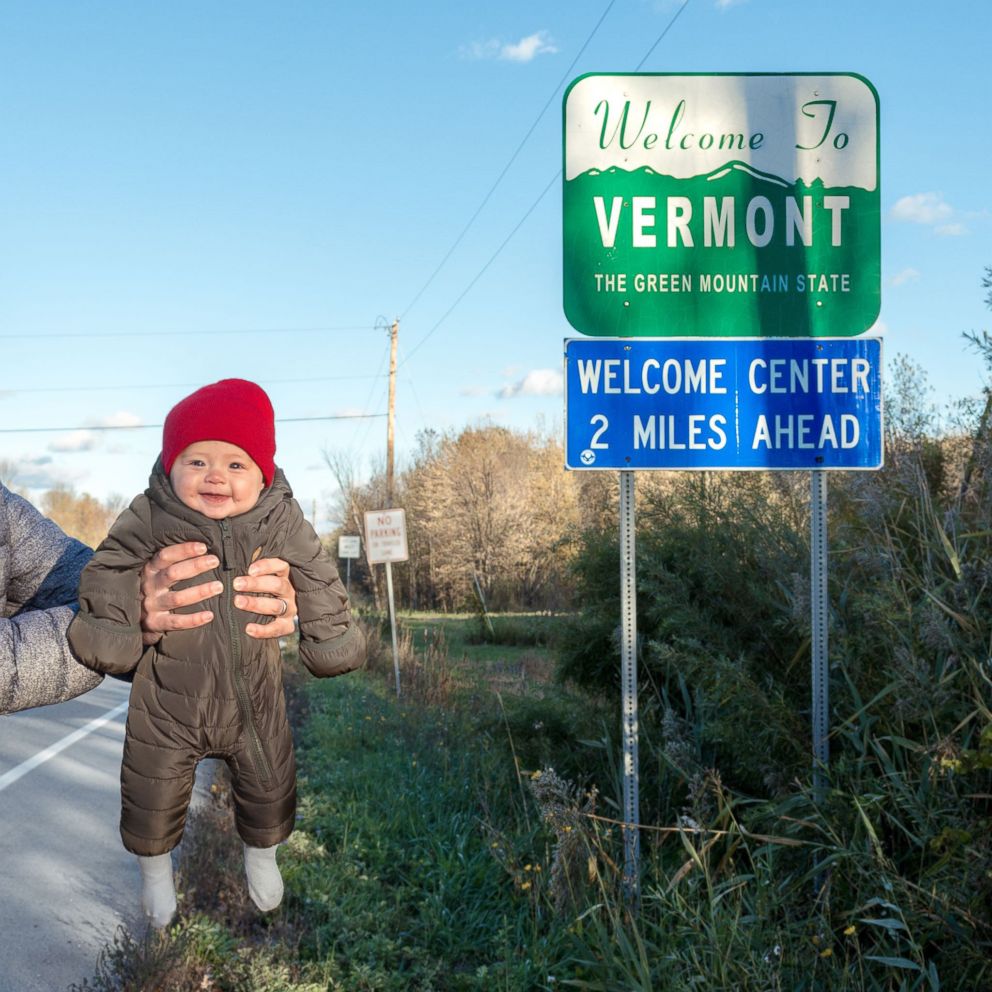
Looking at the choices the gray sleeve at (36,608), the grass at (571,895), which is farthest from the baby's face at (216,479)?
the grass at (571,895)

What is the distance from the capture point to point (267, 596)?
65.9 inches

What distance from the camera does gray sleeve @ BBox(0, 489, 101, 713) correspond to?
6.00 feet

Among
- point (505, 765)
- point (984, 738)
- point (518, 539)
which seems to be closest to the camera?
point (984, 738)

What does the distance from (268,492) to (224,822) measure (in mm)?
4713

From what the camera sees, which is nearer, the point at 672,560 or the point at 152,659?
the point at 152,659

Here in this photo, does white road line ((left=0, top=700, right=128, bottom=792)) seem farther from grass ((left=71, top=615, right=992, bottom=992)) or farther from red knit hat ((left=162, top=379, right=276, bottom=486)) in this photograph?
red knit hat ((left=162, top=379, right=276, bottom=486))

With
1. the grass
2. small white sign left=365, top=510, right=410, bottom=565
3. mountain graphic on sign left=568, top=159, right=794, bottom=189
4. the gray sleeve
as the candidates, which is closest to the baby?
the gray sleeve

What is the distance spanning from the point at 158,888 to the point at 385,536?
11.4m

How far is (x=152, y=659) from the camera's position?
1699 mm

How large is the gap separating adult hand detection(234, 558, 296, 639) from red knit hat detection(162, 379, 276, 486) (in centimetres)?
15

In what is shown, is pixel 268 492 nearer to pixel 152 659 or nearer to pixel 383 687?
pixel 152 659

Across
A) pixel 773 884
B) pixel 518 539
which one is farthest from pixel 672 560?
pixel 518 539

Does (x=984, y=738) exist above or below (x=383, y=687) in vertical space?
above

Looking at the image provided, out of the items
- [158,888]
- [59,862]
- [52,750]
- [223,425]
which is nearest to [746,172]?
[223,425]
